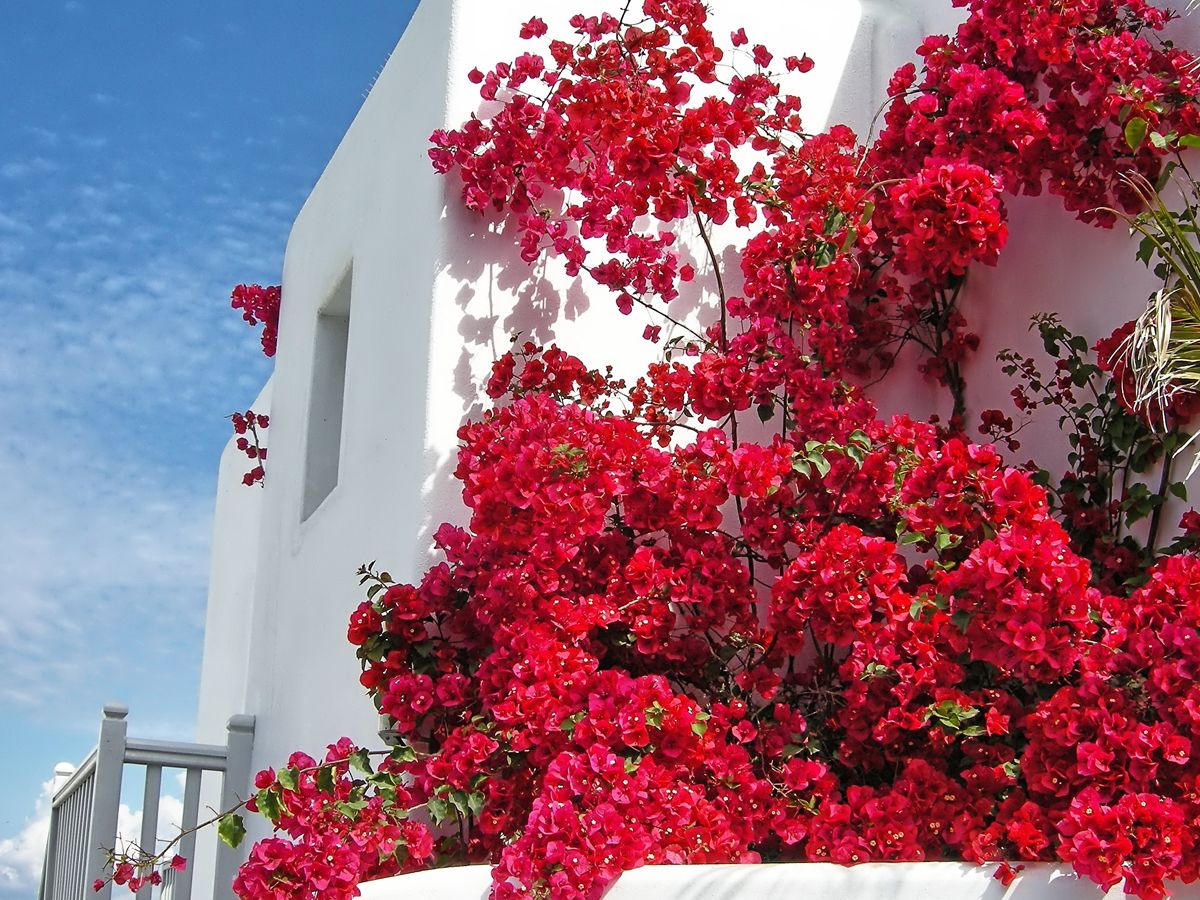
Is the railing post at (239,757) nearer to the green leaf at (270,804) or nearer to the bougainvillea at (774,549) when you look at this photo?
the bougainvillea at (774,549)

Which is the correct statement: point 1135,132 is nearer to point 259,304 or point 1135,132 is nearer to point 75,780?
point 259,304

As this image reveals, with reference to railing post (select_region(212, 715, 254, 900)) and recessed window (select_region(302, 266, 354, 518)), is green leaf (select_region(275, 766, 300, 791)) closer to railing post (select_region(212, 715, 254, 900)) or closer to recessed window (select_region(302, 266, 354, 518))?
recessed window (select_region(302, 266, 354, 518))

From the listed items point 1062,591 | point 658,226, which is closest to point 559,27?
point 658,226

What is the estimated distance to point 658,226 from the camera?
5.48 meters

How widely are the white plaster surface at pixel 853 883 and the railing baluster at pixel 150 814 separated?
10.7 feet

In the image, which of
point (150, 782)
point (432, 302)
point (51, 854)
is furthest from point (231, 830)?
point (51, 854)

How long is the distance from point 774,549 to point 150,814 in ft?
10.7

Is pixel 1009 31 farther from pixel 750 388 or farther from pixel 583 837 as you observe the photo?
pixel 583 837

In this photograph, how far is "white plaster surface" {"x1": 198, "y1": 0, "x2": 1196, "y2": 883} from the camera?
504cm

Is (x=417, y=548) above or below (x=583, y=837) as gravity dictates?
above

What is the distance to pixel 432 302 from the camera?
506 centimetres

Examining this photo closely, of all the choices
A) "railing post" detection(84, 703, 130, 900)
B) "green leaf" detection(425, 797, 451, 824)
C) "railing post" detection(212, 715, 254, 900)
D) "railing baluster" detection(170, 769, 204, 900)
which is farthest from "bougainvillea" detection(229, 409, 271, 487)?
"green leaf" detection(425, 797, 451, 824)

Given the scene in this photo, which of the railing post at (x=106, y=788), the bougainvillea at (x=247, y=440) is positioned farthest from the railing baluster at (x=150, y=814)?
the bougainvillea at (x=247, y=440)

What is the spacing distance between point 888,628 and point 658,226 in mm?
1867
